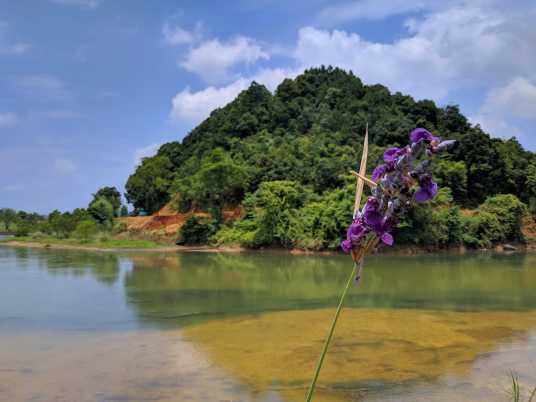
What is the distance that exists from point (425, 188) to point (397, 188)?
0.23 feet

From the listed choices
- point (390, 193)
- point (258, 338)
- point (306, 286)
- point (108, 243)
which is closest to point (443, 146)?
point (390, 193)

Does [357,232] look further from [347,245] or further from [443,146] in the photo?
[443,146]

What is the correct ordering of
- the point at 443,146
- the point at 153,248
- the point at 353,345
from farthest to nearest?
the point at 153,248
the point at 353,345
the point at 443,146

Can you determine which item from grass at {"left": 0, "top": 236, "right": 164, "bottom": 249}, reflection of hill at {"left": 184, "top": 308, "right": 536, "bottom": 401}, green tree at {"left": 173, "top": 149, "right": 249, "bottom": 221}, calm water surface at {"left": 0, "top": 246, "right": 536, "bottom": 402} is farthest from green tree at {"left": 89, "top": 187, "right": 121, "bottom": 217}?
reflection of hill at {"left": 184, "top": 308, "right": 536, "bottom": 401}

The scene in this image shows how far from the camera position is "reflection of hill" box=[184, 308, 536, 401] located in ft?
20.7

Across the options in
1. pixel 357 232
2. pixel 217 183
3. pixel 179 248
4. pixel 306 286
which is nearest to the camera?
pixel 357 232

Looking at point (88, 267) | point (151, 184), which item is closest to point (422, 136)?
point (88, 267)

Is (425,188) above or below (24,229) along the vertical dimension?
above

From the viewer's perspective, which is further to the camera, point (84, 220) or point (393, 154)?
point (84, 220)

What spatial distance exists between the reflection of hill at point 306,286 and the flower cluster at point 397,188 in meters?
9.12

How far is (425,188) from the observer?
1.38 m

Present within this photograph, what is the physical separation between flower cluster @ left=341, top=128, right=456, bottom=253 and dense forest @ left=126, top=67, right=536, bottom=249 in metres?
27.6

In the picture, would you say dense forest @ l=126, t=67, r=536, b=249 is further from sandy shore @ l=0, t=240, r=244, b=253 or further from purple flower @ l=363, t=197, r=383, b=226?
purple flower @ l=363, t=197, r=383, b=226

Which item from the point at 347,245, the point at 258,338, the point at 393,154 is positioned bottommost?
the point at 258,338
